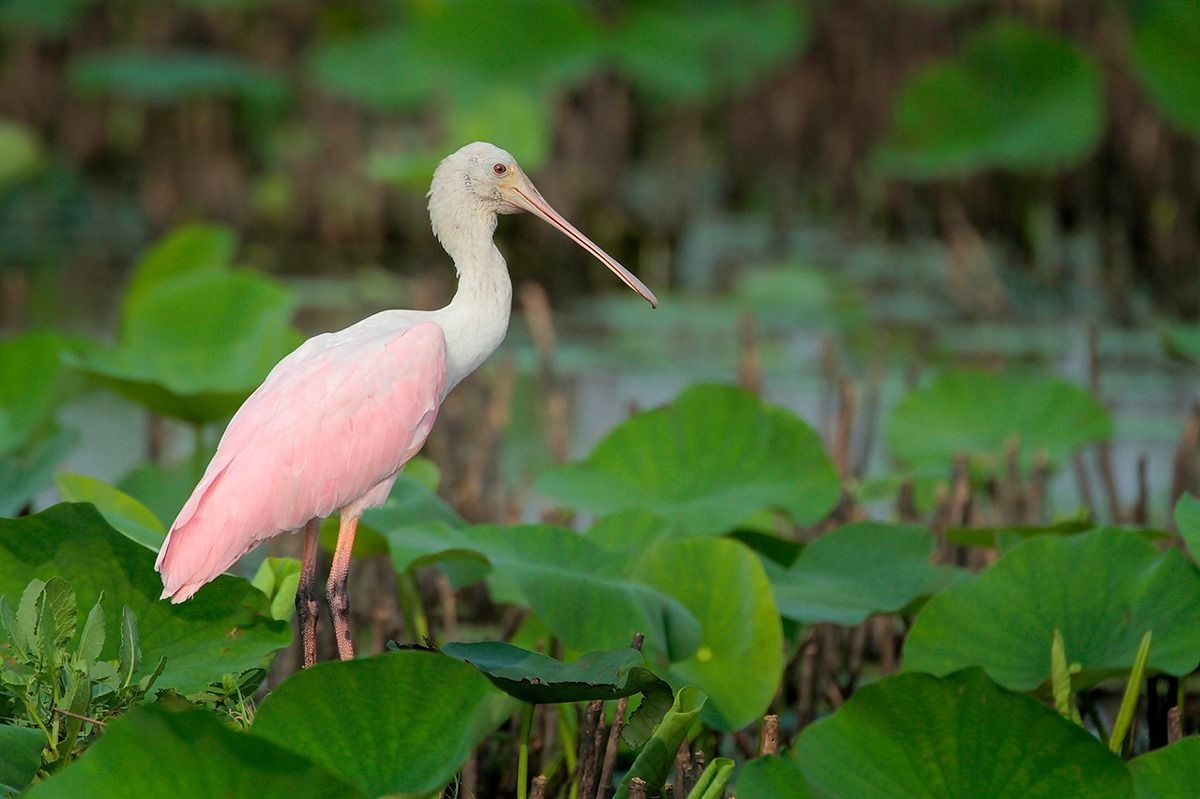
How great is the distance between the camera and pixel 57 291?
658 cm

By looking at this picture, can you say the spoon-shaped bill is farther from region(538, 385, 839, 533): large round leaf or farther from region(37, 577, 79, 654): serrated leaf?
region(37, 577, 79, 654): serrated leaf


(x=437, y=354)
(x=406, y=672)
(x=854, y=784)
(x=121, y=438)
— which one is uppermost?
(x=437, y=354)

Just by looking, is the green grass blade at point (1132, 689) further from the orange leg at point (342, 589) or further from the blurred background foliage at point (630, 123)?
the blurred background foliage at point (630, 123)

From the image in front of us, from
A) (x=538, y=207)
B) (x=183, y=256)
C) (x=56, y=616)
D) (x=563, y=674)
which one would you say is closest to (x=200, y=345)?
(x=183, y=256)

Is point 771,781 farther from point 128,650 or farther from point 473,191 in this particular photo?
point 473,191

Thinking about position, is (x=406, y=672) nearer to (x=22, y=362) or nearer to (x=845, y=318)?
(x=22, y=362)

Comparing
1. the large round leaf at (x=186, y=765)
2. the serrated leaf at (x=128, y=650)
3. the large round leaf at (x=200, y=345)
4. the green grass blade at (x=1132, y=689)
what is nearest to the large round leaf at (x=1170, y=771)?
the green grass blade at (x=1132, y=689)

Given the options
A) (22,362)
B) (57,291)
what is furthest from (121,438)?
(57,291)

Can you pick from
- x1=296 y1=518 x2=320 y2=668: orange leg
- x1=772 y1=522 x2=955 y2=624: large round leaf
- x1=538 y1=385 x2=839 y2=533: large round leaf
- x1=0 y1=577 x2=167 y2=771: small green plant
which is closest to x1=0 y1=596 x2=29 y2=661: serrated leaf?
x1=0 y1=577 x2=167 y2=771: small green plant

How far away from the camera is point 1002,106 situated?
271 inches

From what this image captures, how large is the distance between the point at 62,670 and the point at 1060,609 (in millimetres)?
1246

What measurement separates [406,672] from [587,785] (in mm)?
415

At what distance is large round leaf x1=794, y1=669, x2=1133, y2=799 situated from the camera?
1915 millimetres

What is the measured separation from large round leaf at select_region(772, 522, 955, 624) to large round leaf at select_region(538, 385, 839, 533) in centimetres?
33
